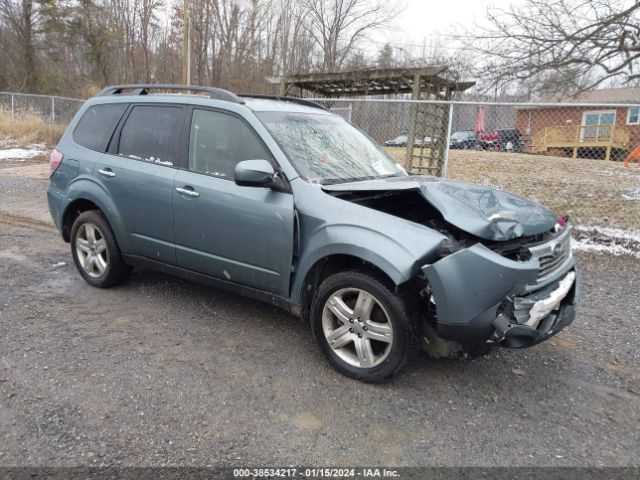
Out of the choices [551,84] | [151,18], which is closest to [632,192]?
[551,84]

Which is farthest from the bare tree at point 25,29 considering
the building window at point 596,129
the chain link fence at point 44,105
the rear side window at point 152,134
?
the rear side window at point 152,134

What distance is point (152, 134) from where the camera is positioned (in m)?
4.24

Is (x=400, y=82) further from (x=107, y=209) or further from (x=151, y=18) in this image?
(x=151, y=18)

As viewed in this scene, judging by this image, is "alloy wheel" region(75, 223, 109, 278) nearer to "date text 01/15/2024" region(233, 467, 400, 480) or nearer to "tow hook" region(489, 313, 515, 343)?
"date text 01/15/2024" region(233, 467, 400, 480)

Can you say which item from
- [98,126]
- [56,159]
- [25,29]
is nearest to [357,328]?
[98,126]

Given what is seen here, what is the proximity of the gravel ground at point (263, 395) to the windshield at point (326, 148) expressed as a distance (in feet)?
4.33

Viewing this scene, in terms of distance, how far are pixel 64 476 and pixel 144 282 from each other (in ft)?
9.32

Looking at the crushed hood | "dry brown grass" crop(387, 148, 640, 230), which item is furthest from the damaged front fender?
"dry brown grass" crop(387, 148, 640, 230)

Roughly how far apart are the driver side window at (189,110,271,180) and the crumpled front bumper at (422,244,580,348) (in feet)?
5.28

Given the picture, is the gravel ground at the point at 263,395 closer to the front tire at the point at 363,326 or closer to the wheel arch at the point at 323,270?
the front tire at the point at 363,326

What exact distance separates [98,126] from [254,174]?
7.52 ft

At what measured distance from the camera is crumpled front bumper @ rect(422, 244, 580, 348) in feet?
8.79

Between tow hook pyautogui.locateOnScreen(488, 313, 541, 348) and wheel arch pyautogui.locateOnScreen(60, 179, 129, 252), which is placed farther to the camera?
wheel arch pyautogui.locateOnScreen(60, 179, 129, 252)

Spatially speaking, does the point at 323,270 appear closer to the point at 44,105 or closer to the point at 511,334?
the point at 511,334
